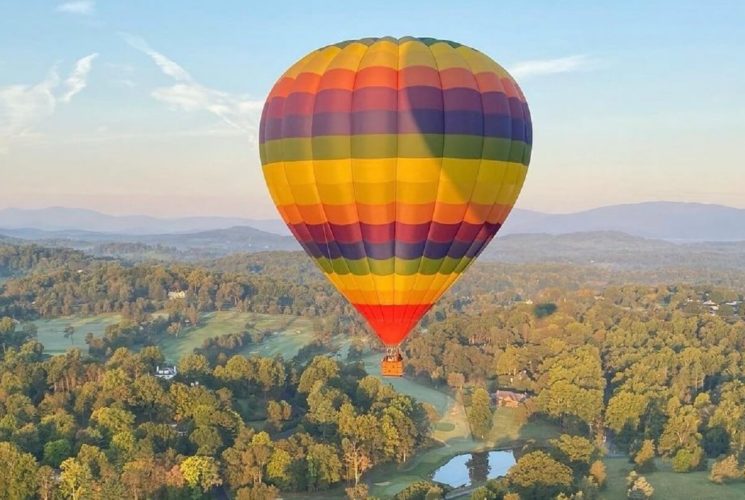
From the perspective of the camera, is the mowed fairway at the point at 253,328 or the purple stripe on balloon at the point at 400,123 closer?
the purple stripe on balloon at the point at 400,123

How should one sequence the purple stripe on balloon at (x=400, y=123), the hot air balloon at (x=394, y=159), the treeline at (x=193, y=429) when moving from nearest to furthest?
1. the purple stripe on balloon at (x=400, y=123)
2. the hot air balloon at (x=394, y=159)
3. the treeline at (x=193, y=429)

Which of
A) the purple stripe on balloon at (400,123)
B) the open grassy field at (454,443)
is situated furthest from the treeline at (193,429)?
the purple stripe on balloon at (400,123)

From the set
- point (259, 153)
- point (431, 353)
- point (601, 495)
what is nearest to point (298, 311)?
point (431, 353)

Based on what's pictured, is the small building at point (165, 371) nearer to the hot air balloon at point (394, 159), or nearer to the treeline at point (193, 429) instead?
the treeline at point (193, 429)

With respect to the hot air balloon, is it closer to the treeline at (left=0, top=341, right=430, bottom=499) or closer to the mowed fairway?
the treeline at (left=0, top=341, right=430, bottom=499)

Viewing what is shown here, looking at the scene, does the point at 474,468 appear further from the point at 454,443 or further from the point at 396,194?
the point at 396,194

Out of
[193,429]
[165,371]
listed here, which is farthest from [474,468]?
[165,371]
